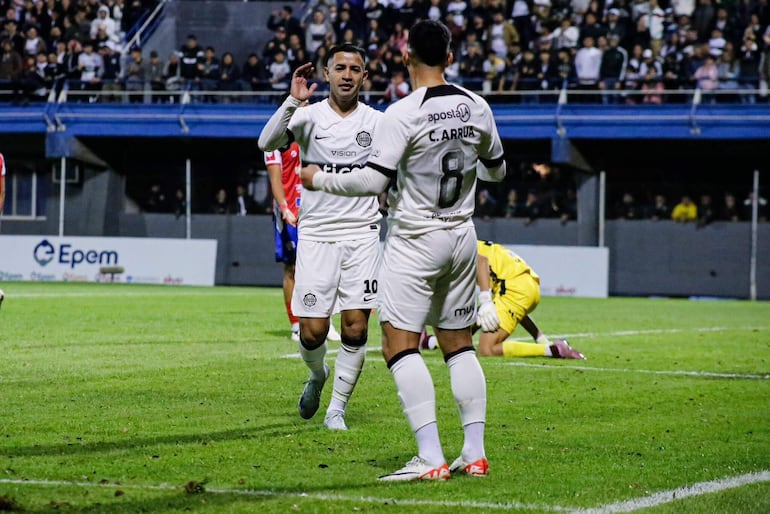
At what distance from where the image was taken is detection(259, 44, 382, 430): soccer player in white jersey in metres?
8.02

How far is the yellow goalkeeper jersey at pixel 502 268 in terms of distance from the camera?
1325cm

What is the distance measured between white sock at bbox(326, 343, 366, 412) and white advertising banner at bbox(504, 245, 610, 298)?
20.4m

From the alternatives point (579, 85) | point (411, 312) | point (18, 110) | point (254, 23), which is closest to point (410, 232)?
point (411, 312)

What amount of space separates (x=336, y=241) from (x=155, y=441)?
186 cm

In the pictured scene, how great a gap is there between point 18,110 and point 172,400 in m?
26.7

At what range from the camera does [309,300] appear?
809 cm

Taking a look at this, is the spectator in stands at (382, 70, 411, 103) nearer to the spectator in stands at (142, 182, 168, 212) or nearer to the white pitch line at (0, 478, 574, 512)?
the spectator in stands at (142, 182, 168, 212)

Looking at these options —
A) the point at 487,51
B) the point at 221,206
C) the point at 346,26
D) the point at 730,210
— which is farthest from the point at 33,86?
the point at 730,210

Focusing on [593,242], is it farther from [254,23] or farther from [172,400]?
[172,400]

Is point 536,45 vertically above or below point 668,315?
above

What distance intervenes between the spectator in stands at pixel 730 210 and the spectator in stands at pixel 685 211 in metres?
0.63

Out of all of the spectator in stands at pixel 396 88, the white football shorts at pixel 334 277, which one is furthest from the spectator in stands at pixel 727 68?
the white football shorts at pixel 334 277

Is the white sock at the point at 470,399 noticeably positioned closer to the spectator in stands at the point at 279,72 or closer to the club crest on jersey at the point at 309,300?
the club crest on jersey at the point at 309,300

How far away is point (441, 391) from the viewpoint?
9797mm
